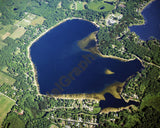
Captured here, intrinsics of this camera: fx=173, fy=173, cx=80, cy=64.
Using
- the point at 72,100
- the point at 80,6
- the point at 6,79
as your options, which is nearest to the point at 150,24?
the point at 80,6

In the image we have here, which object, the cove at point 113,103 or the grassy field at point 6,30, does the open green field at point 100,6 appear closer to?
the grassy field at point 6,30

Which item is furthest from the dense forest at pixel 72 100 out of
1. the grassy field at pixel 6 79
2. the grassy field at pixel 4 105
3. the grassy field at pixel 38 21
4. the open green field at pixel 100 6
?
the grassy field at pixel 38 21

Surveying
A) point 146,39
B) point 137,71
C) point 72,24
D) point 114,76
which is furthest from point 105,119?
point 72,24

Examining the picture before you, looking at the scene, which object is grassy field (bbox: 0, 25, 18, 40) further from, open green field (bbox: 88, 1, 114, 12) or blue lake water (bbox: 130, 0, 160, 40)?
blue lake water (bbox: 130, 0, 160, 40)

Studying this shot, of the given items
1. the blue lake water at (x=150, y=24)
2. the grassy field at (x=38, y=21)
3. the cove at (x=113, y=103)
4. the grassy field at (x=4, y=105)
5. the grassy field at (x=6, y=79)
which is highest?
the blue lake water at (x=150, y=24)

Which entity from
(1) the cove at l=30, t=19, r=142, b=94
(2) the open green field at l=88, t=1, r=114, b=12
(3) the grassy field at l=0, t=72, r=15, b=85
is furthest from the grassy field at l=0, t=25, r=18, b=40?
(2) the open green field at l=88, t=1, r=114, b=12

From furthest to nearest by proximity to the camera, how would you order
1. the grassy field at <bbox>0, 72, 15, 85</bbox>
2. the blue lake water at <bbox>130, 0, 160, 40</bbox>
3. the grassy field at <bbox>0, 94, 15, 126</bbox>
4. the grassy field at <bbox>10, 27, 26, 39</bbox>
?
the grassy field at <bbox>10, 27, 26, 39</bbox> < the blue lake water at <bbox>130, 0, 160, 40</bbox> < the grassy field at <bbox>0, 72, 15, 85</bbox> < the grassy field at <bbox>0, 94, 15, 126</bbox>

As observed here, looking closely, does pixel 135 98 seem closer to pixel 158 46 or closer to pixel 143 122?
pixel 143 122
